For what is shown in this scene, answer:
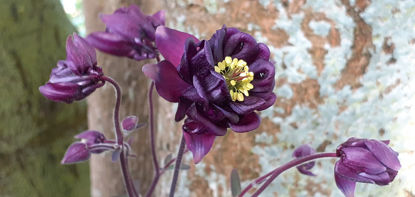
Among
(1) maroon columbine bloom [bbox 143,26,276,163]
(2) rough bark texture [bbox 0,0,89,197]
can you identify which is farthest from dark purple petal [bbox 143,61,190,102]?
(2) rough bark texture [bbox 0,0,89,197]

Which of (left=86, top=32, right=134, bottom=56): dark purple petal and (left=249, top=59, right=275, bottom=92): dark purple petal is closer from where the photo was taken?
(left=249, top=59, right=275, bottom=92): dark purple petal

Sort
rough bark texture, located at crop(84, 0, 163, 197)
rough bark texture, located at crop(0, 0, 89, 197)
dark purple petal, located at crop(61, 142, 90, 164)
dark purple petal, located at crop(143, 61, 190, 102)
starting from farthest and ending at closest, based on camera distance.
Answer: rough bark texture, located at crop(0, 0, 89, 197)
rough bark texture, located at crop(84, 0, 163, 197)
dark purple petal, located at crop(61, 142, 90, 164)
dark purple petal, located at crop(143, 61, 190, 102)

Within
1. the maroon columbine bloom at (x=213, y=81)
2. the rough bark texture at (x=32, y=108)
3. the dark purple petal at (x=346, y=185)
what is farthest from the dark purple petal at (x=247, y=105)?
the rough bark texture at (x=32, y=108)

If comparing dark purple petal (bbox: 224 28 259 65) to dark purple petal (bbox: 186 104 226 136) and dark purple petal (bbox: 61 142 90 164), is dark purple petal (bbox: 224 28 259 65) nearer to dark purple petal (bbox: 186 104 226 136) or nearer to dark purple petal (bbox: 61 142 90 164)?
dark purple petal (bbox: 186 104 226 136)

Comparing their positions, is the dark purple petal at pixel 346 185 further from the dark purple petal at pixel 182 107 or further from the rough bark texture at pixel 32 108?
the rough bark texture at pixel 32 108

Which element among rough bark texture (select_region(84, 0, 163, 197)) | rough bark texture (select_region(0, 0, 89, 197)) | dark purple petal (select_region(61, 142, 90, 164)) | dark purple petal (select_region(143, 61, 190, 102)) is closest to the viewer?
dark purple petal (select_region(143, 61, 190, 102))

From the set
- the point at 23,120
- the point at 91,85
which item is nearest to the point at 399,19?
the point at 91,85

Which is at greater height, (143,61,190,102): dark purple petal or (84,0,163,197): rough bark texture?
A: (143,61,190,102): dark purple petal

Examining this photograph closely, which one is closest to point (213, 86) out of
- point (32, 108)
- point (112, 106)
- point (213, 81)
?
point (213, 81)
